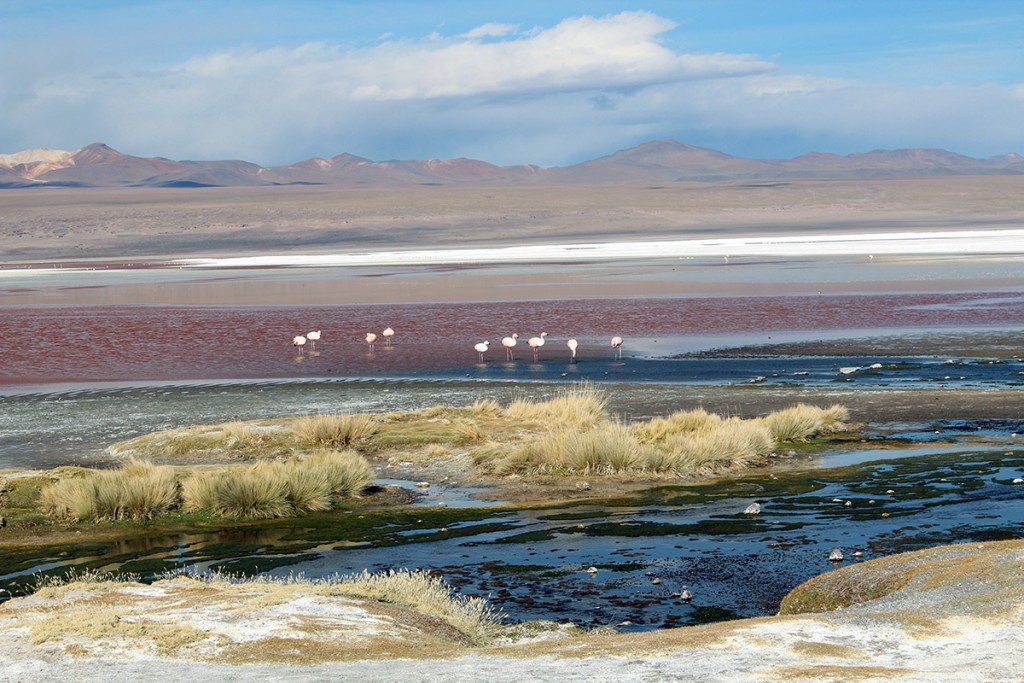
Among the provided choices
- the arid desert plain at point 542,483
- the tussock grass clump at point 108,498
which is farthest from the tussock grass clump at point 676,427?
the tussock grass clump at point 108,498

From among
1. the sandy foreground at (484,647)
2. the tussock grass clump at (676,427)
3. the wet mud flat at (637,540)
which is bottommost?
the wet mud flat at (637,540)

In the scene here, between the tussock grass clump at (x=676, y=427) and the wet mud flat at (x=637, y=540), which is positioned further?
the tussock grass clump at (x=676, y=427)

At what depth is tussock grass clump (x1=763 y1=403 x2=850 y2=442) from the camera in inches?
610

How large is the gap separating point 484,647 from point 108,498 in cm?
627

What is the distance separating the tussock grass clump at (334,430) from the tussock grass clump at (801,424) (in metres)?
4.79

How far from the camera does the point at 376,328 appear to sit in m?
31.0

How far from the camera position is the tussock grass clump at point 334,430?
15688 millimetres

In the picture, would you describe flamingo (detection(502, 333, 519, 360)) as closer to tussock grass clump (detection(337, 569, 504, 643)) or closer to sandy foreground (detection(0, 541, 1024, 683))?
tussock grass clump (detection(337, 569, 504, 643))

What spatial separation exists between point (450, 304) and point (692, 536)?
2613cm

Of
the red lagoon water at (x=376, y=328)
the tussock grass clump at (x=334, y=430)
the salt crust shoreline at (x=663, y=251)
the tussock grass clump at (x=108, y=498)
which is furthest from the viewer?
the salt crust shoreline at (x=663, y=251)

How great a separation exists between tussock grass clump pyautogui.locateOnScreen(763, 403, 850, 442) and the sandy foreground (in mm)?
7097

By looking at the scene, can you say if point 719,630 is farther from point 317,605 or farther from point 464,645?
point 317,605

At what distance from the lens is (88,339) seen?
29.8 meters

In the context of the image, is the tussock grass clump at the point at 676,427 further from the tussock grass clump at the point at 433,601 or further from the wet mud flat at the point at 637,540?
the tussock grass clump at the point at 433,601
